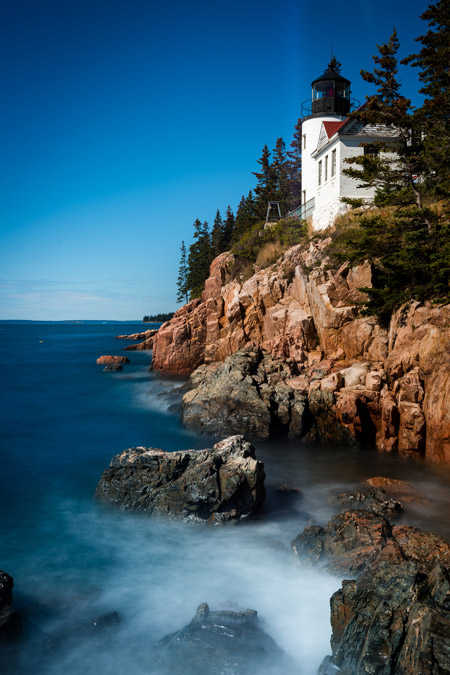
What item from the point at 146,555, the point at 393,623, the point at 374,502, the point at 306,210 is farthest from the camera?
the point at 306,210

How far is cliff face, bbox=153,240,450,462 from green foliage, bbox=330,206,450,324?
1.87 ft

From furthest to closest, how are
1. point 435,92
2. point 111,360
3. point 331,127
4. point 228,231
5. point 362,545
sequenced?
1. point 228,231
2. point 111,360
3. point 331,127
4. point 435,92
5. point 362,545

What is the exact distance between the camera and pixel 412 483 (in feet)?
39.0

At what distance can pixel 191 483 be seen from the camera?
10180 millimetres

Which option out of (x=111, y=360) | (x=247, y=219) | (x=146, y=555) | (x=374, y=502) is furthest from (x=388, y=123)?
(x=111, y=360)

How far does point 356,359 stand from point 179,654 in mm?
12367

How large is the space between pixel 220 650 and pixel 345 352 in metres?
12.6

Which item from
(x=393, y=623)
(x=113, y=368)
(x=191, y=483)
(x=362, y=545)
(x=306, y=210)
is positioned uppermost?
(x=306, y=210)

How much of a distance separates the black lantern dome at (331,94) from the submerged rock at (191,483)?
30.1 meters

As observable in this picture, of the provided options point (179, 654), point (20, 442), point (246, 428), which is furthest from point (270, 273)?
point (179, 654)

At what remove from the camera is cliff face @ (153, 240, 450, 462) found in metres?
13.4

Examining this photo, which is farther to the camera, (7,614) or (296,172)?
(296,172)

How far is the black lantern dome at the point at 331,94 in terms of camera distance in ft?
108

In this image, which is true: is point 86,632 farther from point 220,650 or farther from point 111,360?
point 111,360
